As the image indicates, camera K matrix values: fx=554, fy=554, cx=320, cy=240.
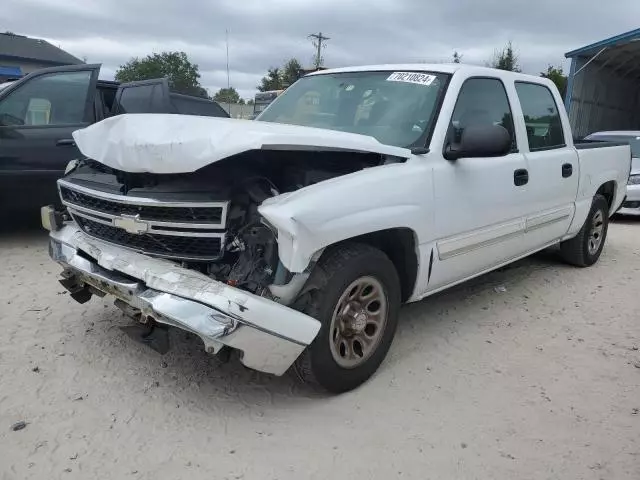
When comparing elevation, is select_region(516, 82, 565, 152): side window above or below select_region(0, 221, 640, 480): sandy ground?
above

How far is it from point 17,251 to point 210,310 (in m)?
4.17

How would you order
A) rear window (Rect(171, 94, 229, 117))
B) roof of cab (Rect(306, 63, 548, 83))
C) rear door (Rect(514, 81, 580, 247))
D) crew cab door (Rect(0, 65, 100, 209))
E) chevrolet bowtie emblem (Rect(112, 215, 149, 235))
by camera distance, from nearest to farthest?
chevrolet bowtie emblem (Rect(112, 215, 149, 235)) < roof of cab (Rect(306, 63, 548, 83)) < rear door (Rect(514, 81, 580, 247)) < crew cab door (Rect(0, 65, 100, 209)) < rear window (Rect(171, 94, 229, 117))

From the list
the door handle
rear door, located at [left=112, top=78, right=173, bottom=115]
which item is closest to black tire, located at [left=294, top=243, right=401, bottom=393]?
the door handle

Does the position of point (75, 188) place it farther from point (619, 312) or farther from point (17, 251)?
point (619, 312)

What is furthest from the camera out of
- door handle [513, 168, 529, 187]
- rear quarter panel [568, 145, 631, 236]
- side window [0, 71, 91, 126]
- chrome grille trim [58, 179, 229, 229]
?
side window [0, 71, 91, 126]

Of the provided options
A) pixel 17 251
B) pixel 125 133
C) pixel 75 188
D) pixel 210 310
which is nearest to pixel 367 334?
pixel 210 310

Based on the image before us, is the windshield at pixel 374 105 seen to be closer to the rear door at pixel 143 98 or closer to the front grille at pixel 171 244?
the front grille at pixel 171 244

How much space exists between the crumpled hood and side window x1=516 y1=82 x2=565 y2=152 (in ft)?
6.17

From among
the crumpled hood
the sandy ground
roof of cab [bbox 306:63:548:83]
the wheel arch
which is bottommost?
the sandy ground

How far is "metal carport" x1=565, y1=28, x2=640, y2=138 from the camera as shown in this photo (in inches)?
623

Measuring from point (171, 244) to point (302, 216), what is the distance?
784mm

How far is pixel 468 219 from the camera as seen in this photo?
370cm

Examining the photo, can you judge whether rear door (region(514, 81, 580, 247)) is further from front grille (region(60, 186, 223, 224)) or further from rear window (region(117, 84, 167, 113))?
rear window (region(117, 84, 167, 113))

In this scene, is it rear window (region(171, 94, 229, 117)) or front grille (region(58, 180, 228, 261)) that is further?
rear window (region(171, 94, 229, 117))
